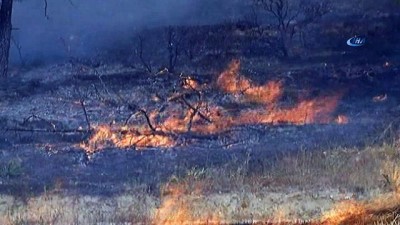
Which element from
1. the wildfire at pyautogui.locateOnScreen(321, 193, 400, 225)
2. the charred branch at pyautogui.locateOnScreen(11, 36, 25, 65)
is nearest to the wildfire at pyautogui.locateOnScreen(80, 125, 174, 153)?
the wildfire at pyautogui.locateOnScreen(321, 193, 400, 225)

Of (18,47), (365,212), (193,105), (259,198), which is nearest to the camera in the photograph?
(365,212)

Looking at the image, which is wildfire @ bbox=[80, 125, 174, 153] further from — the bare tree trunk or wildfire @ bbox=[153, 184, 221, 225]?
the bare tree trunk

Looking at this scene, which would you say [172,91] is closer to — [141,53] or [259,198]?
[141,53]

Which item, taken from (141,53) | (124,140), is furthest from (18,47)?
(124,140)

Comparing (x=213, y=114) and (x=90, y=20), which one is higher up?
(x=90, y=20)

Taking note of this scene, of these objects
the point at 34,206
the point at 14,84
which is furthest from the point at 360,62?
the point at 34,206

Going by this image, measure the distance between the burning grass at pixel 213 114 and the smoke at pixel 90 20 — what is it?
12.5ft

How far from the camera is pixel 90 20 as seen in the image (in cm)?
2033

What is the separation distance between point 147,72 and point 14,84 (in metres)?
A: 2.59

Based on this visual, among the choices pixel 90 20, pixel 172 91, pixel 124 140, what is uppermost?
pixel 90 20

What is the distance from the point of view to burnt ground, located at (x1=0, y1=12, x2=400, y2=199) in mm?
11500

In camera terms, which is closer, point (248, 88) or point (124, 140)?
point (124, 140)

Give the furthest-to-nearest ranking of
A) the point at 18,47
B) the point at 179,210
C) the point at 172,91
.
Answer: the point at 18,47, the point at 172,91, the point at 179,210

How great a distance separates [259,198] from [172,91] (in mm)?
5750
